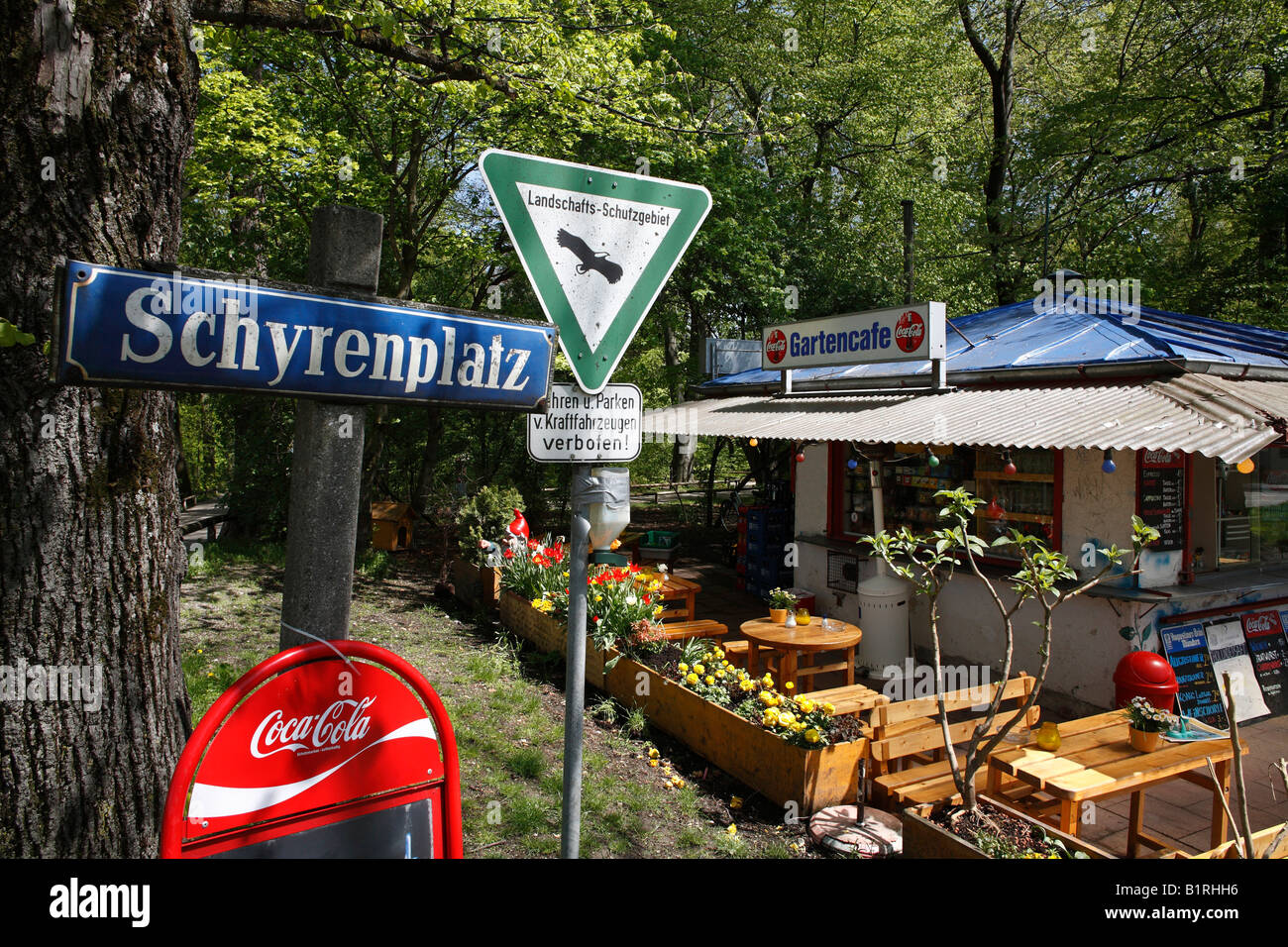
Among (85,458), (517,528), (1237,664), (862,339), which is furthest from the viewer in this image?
(517,528)

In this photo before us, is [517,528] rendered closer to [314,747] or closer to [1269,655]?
[1269,655]

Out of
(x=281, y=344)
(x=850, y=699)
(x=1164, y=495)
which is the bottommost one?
(x=850, y=699)

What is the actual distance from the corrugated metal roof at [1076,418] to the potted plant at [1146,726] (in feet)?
6.04

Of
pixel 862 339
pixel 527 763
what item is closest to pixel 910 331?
pixel 862 339

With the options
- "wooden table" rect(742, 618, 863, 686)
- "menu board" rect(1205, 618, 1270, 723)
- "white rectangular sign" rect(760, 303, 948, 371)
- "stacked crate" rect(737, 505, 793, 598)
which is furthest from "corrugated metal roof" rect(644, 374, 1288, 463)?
"stacked crate" rect(737, 505, 793, 598)

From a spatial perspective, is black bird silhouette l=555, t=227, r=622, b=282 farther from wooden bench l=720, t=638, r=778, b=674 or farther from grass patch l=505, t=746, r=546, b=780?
wooden bench l=720, t=638, r=778, b=674

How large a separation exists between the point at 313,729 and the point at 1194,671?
7697 millimetres

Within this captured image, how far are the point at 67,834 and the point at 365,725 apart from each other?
1250 mm

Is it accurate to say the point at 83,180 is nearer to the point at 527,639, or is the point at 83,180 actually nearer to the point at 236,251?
the point at 527,639

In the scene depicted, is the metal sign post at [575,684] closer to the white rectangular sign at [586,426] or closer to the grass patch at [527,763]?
the white rectangular sign at [586,426]

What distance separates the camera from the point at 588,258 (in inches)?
82.2

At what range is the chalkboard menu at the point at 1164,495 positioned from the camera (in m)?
7.15

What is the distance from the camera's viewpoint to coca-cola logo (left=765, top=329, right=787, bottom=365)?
10.6 metres
